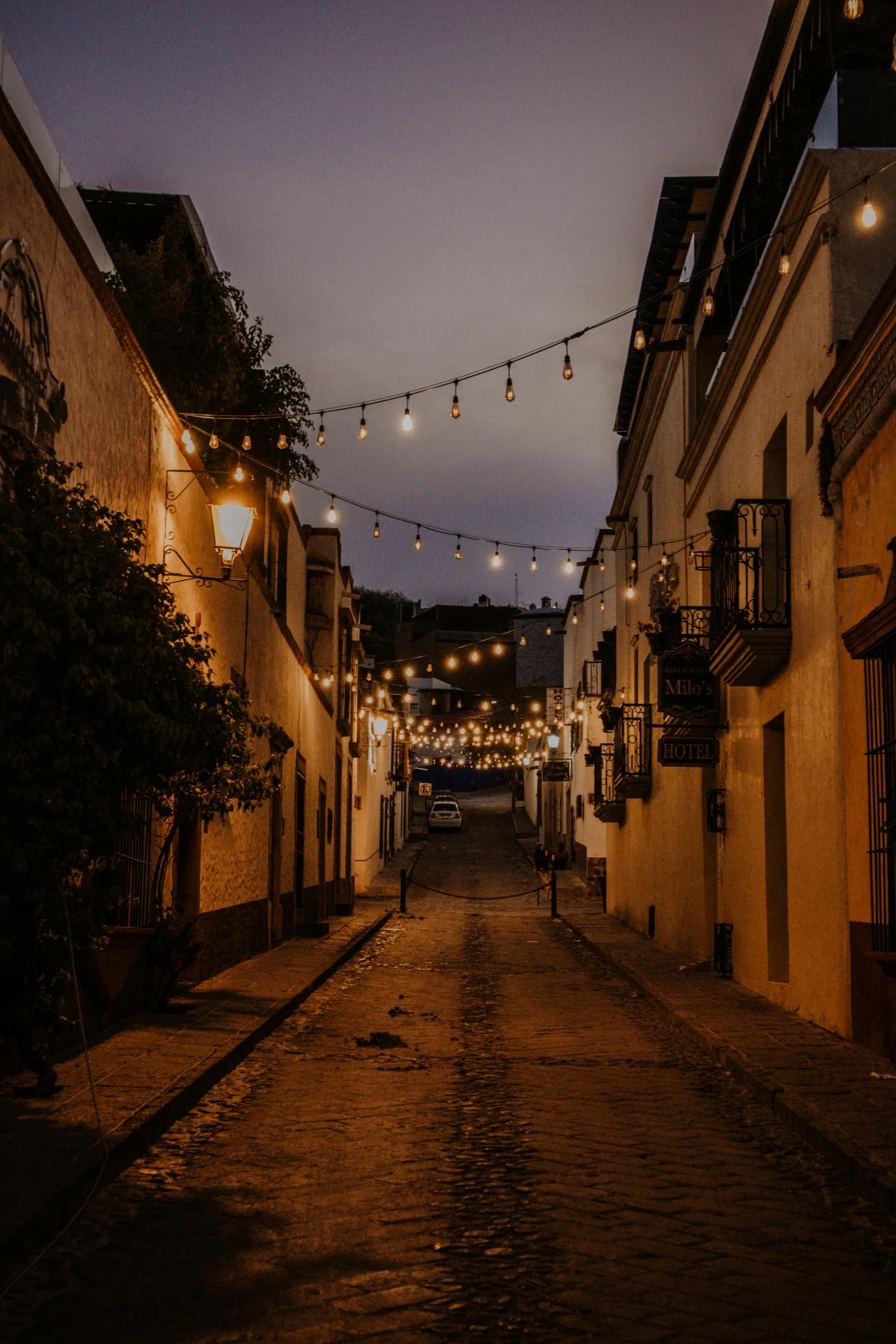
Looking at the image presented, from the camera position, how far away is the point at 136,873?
421 inches

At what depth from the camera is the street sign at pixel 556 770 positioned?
4000cm

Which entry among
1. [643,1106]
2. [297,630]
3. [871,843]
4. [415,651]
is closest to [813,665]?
[871,843]

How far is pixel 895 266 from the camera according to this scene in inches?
330

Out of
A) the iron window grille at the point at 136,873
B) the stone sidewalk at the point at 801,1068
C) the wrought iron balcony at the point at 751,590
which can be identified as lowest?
the stone sidewalk at the point at 801,1068

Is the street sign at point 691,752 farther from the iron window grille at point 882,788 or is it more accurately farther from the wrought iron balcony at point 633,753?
the iron window grille at point 882,788

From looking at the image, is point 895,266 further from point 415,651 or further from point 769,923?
point 415,651

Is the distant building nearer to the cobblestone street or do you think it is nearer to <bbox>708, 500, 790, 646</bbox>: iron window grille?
<bbox>708, 500, 790, 646</bbox>: iron window grille

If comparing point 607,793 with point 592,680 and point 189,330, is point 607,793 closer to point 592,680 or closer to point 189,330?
point 592,680

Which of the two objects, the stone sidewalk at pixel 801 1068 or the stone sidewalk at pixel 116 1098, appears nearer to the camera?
the stone sidewalk at pixel 116 1098

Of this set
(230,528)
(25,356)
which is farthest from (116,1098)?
(230,528)

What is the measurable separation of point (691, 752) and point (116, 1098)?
10.1m

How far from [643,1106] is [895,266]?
18.2ft

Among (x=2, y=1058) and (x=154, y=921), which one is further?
(x=154, y=921)


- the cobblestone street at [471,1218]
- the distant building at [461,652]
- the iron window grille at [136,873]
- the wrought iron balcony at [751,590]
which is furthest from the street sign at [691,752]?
the distant building at [461,652]
